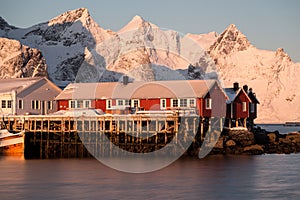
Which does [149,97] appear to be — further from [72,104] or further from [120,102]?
[72,104]

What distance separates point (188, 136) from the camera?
2547 inches

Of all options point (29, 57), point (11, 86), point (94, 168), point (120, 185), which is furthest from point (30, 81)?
point (29, 57)

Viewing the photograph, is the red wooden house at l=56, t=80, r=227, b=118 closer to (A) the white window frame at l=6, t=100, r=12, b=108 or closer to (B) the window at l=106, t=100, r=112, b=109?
(B) the window at l=106, t=100, r=112, b=109

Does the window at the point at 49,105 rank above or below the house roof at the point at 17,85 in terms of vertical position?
below

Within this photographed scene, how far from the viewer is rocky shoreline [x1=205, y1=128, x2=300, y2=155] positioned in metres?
66.8

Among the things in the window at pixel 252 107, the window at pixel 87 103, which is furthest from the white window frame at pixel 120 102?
the window at pixel 252 107

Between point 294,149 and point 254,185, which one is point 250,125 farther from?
point 254,185

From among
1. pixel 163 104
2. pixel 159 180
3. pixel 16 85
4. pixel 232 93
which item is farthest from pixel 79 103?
pixel 159 180

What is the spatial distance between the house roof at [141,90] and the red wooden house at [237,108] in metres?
3.32

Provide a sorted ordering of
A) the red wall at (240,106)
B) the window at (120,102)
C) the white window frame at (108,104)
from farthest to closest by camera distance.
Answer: the red wall at (240,106) < the white window frame at (108,104) < the window at (120,102)

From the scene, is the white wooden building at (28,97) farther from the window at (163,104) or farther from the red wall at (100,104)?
the window at (163,104)

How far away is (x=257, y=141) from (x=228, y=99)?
197 inches

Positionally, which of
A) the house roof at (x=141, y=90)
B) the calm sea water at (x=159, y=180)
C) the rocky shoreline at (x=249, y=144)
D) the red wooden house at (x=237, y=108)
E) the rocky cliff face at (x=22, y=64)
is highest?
the rocky cliff face at (x=22, y=64)

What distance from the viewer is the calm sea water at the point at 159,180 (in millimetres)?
42281
